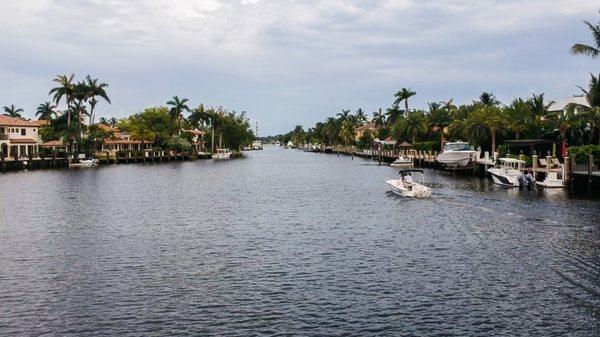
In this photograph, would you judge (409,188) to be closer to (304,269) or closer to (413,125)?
(304,269)

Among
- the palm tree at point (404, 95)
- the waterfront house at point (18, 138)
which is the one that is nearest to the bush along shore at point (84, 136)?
the waterfront house at point (18, 138)

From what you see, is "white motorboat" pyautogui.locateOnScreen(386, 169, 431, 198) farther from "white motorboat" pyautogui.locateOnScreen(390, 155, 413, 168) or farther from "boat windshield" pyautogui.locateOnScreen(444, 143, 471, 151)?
"white motorboat" pyautogui.locateOnScreen(390, 155, 413, 168)

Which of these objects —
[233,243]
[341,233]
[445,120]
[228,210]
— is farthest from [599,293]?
[445,120]

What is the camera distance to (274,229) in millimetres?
35375

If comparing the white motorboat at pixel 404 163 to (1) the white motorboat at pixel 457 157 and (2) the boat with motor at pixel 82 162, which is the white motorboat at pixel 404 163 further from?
(2) the boat with motor at pixel 82 162

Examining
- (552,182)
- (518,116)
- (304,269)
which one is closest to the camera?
(304,269)

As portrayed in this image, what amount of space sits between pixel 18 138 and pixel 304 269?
114 metres

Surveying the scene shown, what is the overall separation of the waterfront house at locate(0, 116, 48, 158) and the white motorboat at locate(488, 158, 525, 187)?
3474 inches

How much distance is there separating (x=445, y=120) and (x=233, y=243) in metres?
94.4

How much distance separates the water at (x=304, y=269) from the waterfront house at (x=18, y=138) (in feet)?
260

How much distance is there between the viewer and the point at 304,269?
24609 millimetres

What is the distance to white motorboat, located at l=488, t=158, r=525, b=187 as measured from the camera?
59.2m

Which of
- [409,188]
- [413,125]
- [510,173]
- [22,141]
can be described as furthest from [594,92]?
[22,141]

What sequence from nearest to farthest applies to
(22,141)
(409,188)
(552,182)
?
1. (409,188)
2. (552,182)
3. (22,141)
